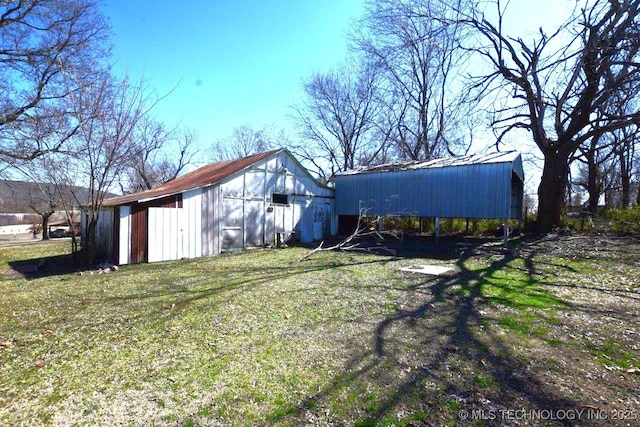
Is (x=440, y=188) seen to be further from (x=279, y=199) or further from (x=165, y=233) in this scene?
(x=165, y=233)

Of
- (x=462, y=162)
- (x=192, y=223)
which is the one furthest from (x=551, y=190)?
(x=192, y=223)

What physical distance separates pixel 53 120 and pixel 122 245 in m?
6.76

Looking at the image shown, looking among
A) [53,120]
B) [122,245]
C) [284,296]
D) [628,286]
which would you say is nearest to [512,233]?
[628,286]

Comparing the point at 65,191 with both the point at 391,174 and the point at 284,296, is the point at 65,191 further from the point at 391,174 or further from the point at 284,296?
the point at 391,174

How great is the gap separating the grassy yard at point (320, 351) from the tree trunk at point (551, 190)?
827 cm

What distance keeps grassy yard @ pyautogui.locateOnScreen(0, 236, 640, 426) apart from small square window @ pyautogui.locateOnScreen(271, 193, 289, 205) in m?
7.83

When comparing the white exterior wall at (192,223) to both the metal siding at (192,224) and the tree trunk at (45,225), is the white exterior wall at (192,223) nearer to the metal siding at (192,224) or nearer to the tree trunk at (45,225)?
the metal siding at (192,224)

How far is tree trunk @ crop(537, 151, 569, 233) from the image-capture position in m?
15.3

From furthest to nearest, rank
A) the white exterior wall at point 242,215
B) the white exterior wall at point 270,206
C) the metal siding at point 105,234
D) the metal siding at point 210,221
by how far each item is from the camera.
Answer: the white exterior wall at point 270,206
the metal siding at point 210,221
the metal siding at point 105,234
the white exterior wall at point 242,215

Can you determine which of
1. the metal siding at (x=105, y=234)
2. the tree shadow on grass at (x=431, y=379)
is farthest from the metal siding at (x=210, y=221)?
the tree shadow on grass at (x=431, y=379)

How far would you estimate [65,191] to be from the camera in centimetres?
1105

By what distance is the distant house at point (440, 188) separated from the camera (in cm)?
1307

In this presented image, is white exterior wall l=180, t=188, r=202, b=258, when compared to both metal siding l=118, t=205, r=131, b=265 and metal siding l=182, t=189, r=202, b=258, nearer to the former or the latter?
metal siding l=182, t=189, r=202, b=258

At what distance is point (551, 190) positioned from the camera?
15.3 m
